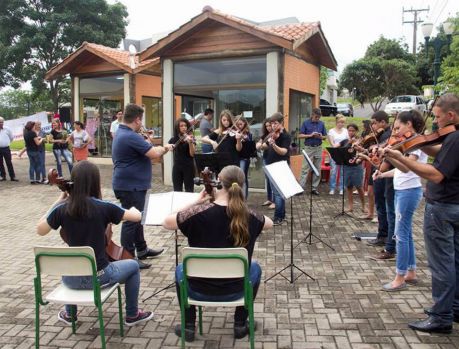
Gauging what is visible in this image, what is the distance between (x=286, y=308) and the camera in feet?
13.8

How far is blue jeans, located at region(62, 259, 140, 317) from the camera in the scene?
3467mm

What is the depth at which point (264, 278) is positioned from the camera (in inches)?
198

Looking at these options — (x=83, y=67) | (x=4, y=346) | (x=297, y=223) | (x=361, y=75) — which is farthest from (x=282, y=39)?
(x=361, y=75)

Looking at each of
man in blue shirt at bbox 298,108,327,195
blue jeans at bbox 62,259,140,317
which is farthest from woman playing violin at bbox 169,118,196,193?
man in blue shirt at bbox 298,108,327,195

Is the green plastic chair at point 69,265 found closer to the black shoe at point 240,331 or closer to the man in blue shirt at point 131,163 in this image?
the black shoe at point 240,331

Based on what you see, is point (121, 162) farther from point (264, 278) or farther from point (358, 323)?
point (358, 323)

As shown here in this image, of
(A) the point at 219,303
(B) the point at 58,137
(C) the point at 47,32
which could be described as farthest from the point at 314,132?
(C) the point at 47,32

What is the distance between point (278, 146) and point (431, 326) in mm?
4300

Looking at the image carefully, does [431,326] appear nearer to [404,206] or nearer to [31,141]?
[404,206]

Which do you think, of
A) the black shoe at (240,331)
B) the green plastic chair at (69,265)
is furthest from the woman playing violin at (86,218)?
the black shoe at (240,331)

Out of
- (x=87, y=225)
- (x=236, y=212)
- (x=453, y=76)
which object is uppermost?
(x=453, y=76)

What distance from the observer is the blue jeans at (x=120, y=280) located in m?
3.47

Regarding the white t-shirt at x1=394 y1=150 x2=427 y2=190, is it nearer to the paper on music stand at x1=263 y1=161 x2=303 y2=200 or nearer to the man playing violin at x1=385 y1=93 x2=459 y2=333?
the man playing violin at x1=385 y1=93 x2=459 y2=333

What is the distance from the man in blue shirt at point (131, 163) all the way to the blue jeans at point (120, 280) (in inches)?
55.8
